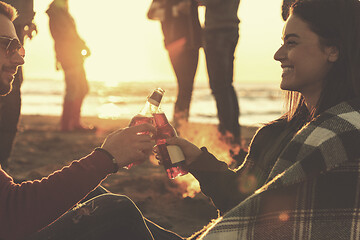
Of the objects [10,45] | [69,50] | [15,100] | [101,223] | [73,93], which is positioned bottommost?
[73,93]

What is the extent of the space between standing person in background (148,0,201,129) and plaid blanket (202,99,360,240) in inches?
155

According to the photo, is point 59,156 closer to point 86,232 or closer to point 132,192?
point 132,192

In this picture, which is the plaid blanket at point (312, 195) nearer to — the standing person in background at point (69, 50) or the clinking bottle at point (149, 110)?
the clinking bottle at point (149, 110)

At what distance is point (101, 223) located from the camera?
2.16 m

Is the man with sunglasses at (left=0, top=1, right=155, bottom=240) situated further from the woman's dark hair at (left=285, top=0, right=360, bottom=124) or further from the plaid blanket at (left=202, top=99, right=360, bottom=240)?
the woman's dark hair at (left=285, top=0, right=360, bottom=124)

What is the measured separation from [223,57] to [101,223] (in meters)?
3.46

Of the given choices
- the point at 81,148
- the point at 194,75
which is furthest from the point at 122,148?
the point at 81,148

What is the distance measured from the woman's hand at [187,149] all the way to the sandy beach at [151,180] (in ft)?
3.98

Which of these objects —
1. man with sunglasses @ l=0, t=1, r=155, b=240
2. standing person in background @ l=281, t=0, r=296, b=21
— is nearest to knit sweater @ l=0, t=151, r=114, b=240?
man with sunglasses @ l=0, t=1, r=155, b=240

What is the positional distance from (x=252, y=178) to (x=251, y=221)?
668 mm

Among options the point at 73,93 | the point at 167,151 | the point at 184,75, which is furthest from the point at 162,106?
the point at 167,151

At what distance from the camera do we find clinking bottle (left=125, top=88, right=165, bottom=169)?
92.6 inches

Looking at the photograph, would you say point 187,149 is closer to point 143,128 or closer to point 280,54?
point 143,128

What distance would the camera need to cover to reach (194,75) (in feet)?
19.7
